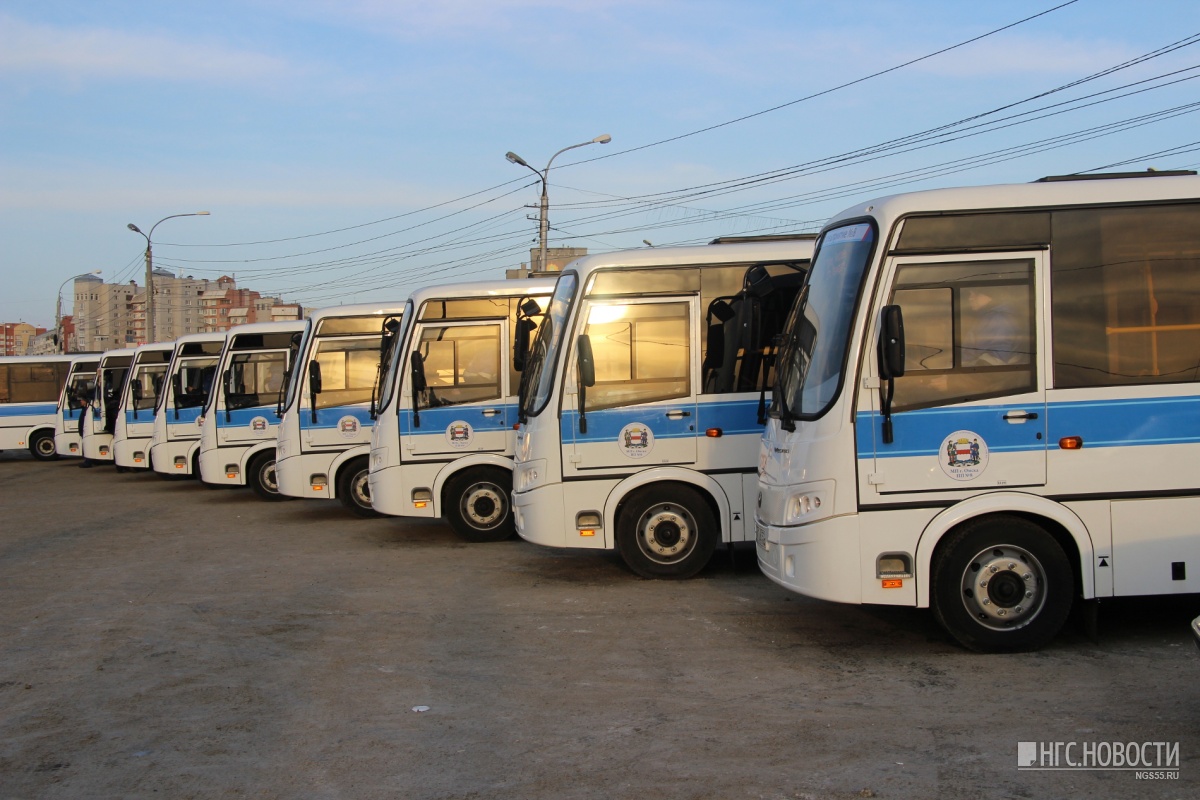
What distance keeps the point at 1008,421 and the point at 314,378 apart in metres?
10.7

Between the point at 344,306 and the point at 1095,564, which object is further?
the point at 344,306

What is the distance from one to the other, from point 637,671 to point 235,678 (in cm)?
255

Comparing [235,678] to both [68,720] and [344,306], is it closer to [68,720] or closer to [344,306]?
[68,720]

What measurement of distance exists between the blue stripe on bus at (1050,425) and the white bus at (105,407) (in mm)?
24130

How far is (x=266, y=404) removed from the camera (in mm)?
19219

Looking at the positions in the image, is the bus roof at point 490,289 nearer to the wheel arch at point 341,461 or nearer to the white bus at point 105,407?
the wheel arch at point 341,461

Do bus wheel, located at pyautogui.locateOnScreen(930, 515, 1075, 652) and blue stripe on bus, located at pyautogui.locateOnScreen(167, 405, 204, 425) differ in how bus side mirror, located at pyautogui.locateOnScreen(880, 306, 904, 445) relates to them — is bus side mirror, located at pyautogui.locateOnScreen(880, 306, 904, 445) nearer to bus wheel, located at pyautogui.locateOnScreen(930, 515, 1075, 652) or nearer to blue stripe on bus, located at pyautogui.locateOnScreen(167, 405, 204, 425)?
bus wheel, located at pyautogui.locateOnScreen(930, 515, 1075, 652)

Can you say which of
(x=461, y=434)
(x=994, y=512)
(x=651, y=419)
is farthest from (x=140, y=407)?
(x=994, y=512)

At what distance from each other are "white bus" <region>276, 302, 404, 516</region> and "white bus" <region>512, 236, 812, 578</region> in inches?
245

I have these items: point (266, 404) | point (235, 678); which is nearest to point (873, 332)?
→ point (235, 678)

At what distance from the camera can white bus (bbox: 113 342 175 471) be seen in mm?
24359

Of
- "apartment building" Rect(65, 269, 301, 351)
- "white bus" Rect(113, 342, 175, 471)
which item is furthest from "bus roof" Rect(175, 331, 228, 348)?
"apartment building" Rect(65, 269, 301, 351)

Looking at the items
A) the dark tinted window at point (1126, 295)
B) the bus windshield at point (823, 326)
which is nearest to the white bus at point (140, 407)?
the bus windshield at point (823, 326)

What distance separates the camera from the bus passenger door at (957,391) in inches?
290
